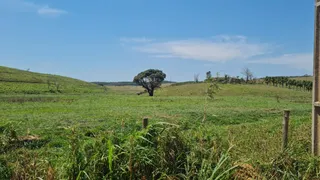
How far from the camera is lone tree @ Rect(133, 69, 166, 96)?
9231cm

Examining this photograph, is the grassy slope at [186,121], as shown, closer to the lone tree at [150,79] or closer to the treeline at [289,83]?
the lone tree at [150,79]

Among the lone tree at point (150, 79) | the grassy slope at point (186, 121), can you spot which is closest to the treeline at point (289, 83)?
the lone tree at point (150, 79)

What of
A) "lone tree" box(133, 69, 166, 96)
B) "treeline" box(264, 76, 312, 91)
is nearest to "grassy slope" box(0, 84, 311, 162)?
"lone tree" box(133, 69, 166, 96)

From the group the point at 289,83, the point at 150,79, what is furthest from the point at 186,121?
the point at 289,83

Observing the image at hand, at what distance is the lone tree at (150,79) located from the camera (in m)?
92.3

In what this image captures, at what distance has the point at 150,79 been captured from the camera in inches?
3652

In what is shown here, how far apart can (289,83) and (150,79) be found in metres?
56.3

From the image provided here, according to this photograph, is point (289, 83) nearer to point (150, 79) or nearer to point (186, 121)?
point (150, 79)

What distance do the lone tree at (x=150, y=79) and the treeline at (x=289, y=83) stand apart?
50.5 m

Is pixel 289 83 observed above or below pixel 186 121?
below

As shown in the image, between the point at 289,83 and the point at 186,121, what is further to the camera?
the point at 289,83

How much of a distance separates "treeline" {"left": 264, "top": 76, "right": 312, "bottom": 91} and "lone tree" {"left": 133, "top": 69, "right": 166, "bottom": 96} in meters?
50.5

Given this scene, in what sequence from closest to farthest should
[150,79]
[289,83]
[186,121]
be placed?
[186,121]
[150,79]
[289,83]

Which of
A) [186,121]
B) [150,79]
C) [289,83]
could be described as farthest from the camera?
[289,83]
